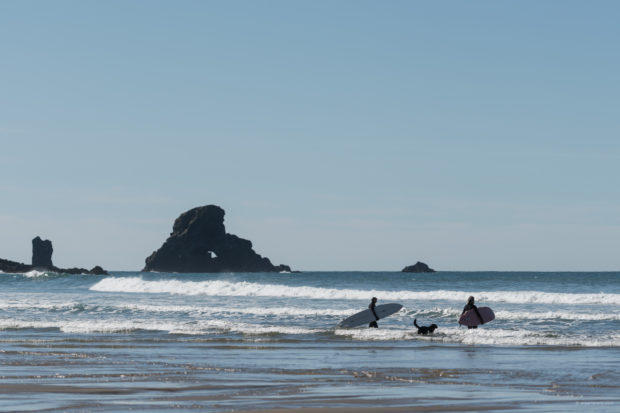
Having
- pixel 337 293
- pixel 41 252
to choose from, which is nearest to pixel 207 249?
pixel 41 252

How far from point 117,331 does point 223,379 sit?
1636 centimetres

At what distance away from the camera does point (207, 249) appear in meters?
184

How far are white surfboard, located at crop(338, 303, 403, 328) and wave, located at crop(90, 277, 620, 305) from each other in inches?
748

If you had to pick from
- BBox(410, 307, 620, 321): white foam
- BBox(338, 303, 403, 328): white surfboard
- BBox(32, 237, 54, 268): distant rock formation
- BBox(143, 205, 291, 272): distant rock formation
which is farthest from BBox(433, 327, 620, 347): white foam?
BBox(32, 237, 54, 268): distant rock formation

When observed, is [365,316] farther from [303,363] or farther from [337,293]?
[337,293]

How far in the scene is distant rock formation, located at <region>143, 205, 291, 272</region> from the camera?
182m

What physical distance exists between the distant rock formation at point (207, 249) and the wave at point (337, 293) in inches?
3794

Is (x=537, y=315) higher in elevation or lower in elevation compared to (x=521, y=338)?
higher

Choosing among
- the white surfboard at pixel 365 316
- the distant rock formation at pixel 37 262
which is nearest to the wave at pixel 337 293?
the white surfboard at pixel 365 316

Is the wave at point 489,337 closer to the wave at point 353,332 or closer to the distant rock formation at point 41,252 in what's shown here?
the wave at point 353,332

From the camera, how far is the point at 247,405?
13656 millimetres

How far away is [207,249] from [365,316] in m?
152

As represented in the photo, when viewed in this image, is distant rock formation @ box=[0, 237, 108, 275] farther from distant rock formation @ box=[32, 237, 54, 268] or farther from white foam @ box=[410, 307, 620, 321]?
white foam @ box=[410, 307, 620, 321]

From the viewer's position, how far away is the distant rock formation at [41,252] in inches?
7003
